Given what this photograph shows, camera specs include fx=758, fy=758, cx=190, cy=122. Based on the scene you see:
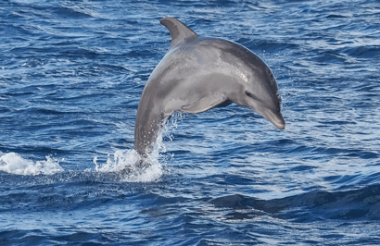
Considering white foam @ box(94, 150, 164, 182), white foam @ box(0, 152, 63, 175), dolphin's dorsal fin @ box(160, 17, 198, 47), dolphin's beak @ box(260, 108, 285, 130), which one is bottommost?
white foam @ box(0, 152, 63, 175)

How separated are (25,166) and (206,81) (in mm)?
4327

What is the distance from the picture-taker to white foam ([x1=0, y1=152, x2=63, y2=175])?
1151 cm

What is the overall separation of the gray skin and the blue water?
140cm

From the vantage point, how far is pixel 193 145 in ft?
42.2

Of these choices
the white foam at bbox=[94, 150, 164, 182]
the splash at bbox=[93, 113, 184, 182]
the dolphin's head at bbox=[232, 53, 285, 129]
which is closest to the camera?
the dolphin's head at bbox=[232, 53, 285, 129]

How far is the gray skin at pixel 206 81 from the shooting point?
27.4ft

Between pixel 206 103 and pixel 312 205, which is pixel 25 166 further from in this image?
pixel 312 205

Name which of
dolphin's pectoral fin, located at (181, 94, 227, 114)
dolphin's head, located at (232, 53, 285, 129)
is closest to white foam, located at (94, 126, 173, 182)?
dolphin's pectoral fin, located at (181, 94, 227, 114)

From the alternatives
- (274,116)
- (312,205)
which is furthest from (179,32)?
(312,205)

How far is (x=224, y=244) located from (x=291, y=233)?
827mm

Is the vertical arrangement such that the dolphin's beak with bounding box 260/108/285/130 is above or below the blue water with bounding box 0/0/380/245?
above

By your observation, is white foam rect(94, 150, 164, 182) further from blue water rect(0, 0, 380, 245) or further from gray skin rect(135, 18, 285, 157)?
gray skin rect(135, 18, 285, 157)

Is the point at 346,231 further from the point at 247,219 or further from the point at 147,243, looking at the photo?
the point at 147,243

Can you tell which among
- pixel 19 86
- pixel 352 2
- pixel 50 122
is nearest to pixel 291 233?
pixel 50 122
